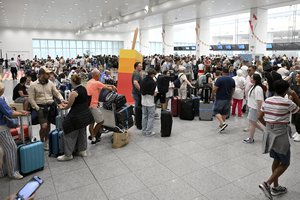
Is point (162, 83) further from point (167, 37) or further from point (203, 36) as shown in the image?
point (167, 37)

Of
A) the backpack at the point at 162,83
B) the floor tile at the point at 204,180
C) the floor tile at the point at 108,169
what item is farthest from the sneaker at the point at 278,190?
the backpack at the point at 162,83

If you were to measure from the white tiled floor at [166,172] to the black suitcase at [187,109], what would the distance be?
1672mm

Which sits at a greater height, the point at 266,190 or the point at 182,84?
the point at 182,84

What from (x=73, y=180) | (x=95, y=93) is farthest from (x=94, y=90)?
(x=73, y=180)

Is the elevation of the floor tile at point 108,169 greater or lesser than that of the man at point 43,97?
lesser

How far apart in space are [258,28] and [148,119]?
1592 centimetres

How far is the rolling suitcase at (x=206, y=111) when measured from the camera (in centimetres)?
705

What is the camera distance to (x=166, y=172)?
3936 mm

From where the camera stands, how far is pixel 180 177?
12.3 feet

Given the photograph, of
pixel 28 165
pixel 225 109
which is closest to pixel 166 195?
pixel 28 165

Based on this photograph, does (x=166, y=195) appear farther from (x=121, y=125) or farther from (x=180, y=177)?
(x=121, y=125)

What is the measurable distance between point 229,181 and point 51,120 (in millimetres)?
3328

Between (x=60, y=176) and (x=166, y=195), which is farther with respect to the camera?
(x=60, y=176)

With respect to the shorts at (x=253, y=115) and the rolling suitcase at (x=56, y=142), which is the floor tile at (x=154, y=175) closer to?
the rolling suitcase at (x=56, y=142)
